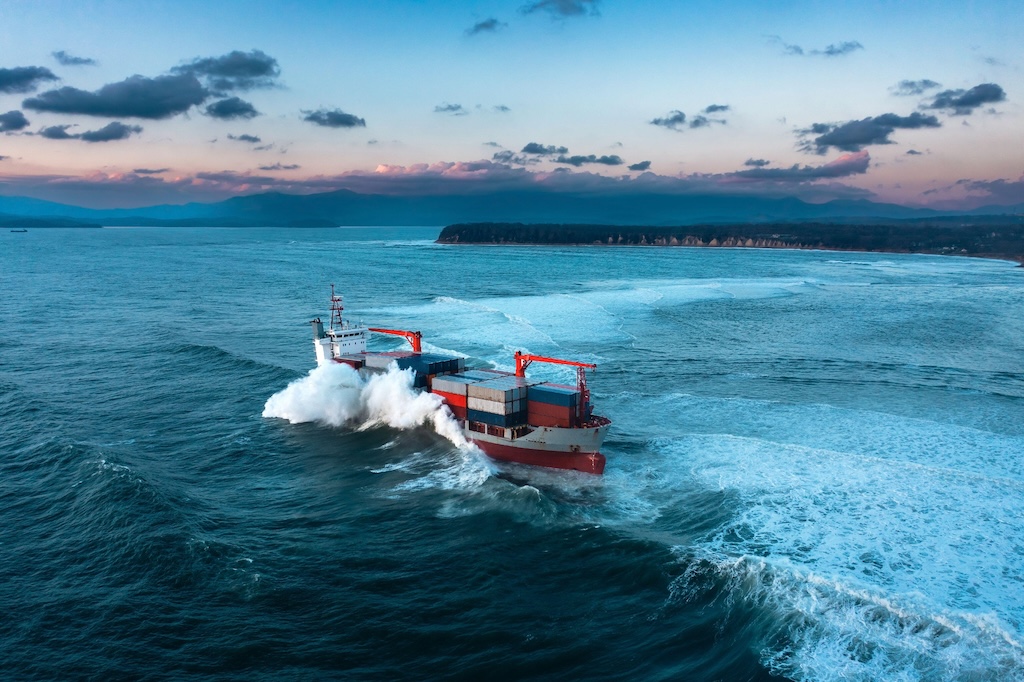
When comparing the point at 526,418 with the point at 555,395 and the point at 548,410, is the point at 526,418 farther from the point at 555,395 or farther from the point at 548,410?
the point at 555,395

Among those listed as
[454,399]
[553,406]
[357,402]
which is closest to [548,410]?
[553,406]

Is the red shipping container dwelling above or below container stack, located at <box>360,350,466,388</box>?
below

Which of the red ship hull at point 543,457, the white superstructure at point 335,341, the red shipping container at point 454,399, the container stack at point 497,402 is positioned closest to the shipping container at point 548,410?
the container stack at point 497,402

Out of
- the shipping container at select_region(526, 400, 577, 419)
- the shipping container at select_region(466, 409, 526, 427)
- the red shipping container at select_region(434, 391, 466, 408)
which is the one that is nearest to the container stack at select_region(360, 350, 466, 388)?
the red shipping container at select_region(434, 391, 466, 408)

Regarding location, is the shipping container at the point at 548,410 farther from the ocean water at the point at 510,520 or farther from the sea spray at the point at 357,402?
the sea spray at the point at 357,402

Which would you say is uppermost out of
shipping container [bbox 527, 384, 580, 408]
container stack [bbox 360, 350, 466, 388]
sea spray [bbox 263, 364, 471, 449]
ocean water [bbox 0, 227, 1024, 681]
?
container stack [bbox 360, 350, 466, 388]

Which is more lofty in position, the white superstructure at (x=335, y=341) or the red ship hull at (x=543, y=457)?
the white superstructure at (x=335, y=341)

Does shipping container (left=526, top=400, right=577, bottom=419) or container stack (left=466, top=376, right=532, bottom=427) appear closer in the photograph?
shipping container (left=526, top=400, right=577, bottom=419)

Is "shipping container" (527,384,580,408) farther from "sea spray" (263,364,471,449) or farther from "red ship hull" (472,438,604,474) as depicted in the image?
"sea spray" (263,364,471,449)
